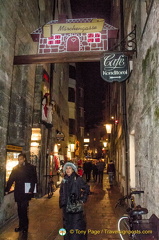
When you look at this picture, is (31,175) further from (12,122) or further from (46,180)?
(46,180)

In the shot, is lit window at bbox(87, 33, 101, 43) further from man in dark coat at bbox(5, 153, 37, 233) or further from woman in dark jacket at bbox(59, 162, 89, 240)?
woman in dark jacket at bbox(59, 162, 89, 240)

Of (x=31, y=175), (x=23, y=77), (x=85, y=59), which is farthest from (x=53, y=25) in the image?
(x=31, y=175)

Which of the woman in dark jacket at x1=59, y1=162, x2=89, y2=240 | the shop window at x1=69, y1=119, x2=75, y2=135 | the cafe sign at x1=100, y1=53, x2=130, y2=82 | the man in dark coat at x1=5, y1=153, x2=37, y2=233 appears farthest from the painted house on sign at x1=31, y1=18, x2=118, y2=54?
the shop window at x1=69, y1=119, x2=75, y2=135

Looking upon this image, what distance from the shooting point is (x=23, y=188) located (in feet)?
21.1

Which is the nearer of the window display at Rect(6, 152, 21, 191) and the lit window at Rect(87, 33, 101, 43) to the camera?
the window display at Rect(6, 152, 21, 191)

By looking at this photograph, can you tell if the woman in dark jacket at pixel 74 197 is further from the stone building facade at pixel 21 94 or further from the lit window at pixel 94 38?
the lit window at pixel 94 38

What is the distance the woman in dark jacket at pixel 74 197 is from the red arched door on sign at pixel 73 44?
216 inches

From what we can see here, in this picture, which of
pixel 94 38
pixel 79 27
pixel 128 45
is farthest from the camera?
pixel 94 38

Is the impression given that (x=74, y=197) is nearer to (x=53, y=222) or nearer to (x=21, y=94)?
(x=53, y=222)

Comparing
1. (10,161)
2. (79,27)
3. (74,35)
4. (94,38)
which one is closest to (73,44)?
(74,35)

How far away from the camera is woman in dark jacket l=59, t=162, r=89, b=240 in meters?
4.48

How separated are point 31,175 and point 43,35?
568 cm

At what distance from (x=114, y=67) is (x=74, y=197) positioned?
174 inches

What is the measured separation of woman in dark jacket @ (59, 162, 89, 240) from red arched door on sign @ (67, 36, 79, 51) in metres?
5.49
